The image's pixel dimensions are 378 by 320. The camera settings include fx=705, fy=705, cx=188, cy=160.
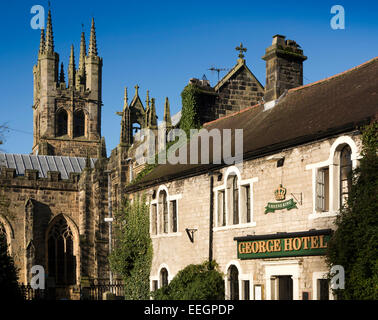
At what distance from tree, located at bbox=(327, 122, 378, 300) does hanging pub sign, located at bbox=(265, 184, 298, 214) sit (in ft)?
8.06

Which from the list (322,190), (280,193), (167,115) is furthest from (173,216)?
(167,115)

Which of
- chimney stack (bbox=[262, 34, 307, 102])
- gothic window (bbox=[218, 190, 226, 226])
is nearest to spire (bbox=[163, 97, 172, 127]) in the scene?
chimney stack (bbox=[262, 34, 307, 102])

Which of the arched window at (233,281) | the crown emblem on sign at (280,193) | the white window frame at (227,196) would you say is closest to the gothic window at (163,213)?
the white window frame at (227,196)

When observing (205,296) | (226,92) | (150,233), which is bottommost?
(205,296)

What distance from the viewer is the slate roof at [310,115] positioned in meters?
19.8

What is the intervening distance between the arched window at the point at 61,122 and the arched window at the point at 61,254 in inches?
871

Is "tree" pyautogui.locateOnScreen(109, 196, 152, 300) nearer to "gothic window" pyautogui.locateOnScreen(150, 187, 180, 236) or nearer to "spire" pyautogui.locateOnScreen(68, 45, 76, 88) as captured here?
"gothic window" pyautogui.locateOnScreen(150, 187, 180, 236)

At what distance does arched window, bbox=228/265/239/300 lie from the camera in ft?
76.8

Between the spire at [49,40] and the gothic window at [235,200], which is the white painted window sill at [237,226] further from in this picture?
the spire at [49,40]

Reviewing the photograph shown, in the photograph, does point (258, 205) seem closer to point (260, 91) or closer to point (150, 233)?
point (150, 233)

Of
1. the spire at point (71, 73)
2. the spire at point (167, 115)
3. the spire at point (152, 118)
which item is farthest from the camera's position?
the spire at point (71, 73)
